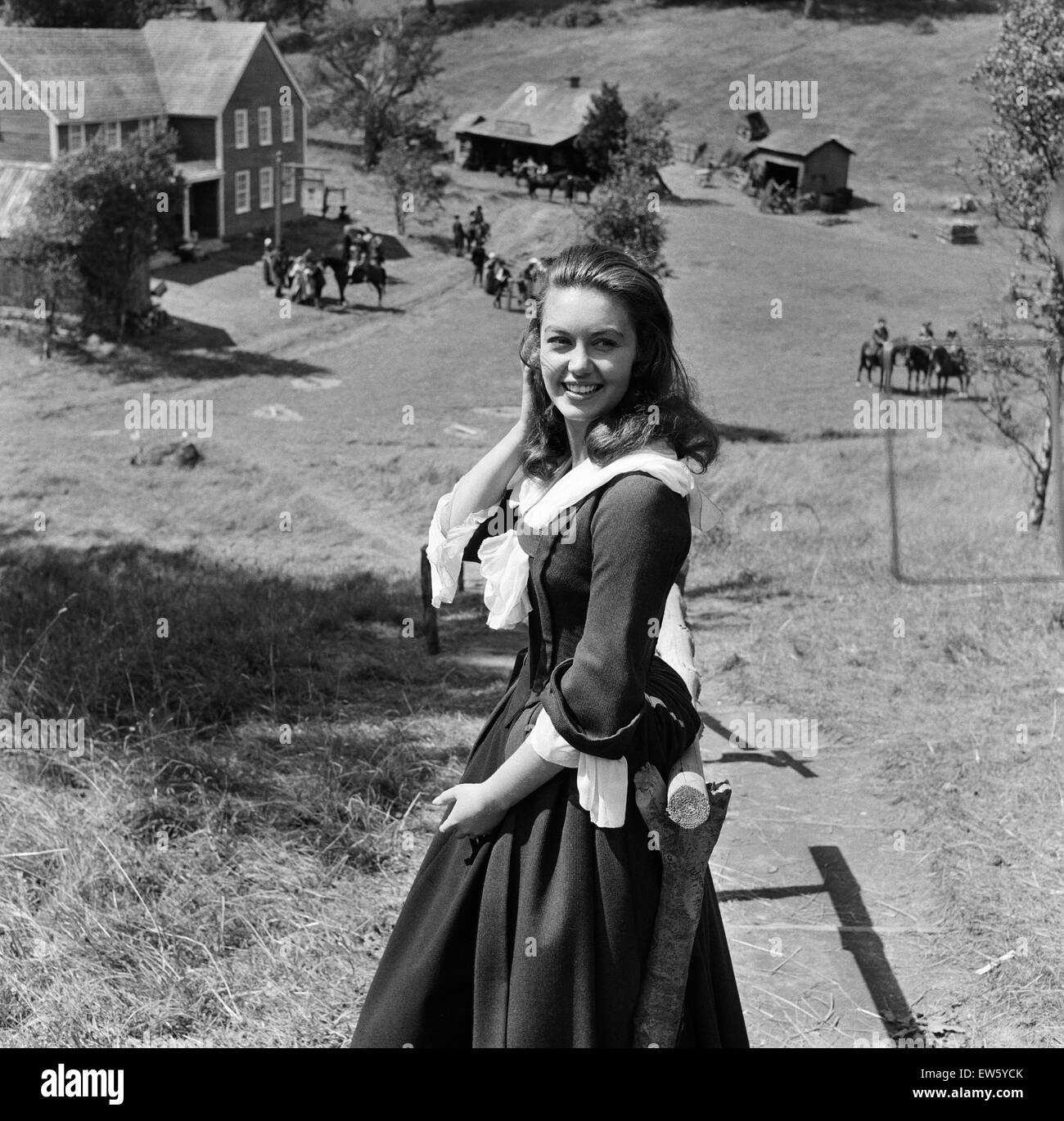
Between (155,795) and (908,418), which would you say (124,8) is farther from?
(155,795)

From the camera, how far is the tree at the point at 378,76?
173 feet

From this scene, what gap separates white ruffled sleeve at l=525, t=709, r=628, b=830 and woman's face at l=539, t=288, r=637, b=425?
0.66 m

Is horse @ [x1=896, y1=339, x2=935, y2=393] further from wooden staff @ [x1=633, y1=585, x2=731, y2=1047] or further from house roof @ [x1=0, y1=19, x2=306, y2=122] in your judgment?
wooden staff @ [x1=633, y1=585, x2=731, y2=1047]

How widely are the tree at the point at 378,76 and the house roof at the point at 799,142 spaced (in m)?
13.4

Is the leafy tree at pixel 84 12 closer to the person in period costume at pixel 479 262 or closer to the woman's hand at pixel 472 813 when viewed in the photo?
the person in period costume at pixel 479 262

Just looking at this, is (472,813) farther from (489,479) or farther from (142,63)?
(142,63)

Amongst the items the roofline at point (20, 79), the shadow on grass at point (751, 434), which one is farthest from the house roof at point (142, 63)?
the shadow on grass at point (751, 434)

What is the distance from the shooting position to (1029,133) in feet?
41.6

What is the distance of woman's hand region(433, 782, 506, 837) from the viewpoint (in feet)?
8.90

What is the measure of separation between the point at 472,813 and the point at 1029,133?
12.0 metres

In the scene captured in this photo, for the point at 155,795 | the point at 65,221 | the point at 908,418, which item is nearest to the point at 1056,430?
the point at 155,795

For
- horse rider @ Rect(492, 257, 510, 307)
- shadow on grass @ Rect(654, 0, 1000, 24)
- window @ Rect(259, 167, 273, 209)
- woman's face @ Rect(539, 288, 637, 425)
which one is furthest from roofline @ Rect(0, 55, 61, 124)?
shadow on grass @ Rect(654, 0, 1000, 24)

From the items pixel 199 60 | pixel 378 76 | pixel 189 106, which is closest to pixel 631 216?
pixel 189 106
